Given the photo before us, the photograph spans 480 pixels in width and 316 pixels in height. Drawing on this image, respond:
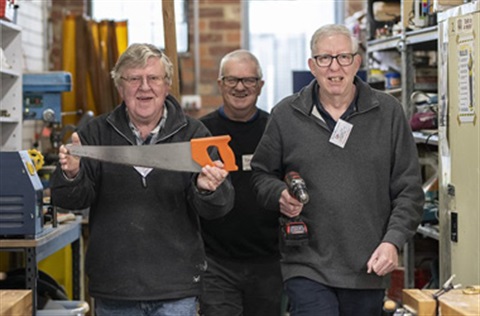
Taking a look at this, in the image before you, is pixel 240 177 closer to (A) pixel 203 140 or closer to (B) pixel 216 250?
(B) pixel 216 250

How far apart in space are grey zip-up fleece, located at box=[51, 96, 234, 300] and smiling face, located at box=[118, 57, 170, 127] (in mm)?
83

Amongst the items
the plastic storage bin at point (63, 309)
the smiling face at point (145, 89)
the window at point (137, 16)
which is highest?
the window at point (137, 16)

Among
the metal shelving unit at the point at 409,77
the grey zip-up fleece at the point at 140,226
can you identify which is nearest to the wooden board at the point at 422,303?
the grey zip-up fleece at the point at 140,226

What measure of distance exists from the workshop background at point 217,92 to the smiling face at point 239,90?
0.22 meters

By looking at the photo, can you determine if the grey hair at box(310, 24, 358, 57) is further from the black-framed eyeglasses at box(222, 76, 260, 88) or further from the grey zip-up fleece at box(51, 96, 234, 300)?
the black-framed eyeglasses at box(222, 76, 260, 88)

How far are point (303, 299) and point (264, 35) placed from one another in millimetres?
4259

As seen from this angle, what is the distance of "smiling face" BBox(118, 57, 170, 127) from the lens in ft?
9.29

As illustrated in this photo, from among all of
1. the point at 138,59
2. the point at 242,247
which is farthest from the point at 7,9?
the point at 138,59

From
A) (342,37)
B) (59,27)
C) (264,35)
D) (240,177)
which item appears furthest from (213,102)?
(342,37)

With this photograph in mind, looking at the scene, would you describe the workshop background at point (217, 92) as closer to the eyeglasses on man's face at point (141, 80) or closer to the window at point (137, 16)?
the window at point (137, 16)

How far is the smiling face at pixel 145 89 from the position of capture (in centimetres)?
283

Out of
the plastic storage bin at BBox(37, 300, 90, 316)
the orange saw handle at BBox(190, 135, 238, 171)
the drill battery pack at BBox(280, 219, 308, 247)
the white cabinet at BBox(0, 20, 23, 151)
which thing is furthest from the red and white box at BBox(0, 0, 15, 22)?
the drill battery pack at BBox(280, 219, 308, 247)

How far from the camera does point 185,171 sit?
2738 millimetres

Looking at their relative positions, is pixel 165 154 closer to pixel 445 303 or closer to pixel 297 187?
pixel 297 187
